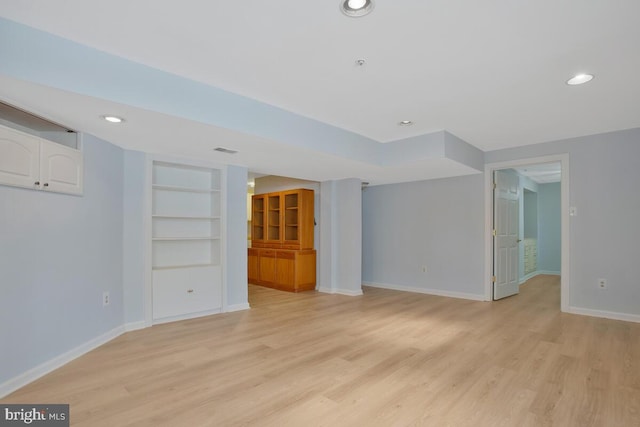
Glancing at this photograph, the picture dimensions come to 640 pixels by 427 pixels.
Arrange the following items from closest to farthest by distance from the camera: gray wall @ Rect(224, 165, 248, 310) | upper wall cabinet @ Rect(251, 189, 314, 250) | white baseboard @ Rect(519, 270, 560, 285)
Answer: gray wall @ Rect(224, 165, 248, 310) < upper wall cabinet @ Rect(251, 189, 314, 250) < white baseboard @ Rect(519, 270, 560, 285)

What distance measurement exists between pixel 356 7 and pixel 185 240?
370cm

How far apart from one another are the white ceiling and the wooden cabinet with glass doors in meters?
2.68

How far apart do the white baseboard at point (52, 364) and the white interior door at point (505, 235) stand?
17.5 feet

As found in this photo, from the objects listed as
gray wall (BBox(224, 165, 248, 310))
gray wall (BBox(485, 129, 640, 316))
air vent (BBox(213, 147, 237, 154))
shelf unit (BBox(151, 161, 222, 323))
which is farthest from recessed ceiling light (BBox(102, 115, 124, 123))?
gray wall (BBox(485, 129, 640, 316))

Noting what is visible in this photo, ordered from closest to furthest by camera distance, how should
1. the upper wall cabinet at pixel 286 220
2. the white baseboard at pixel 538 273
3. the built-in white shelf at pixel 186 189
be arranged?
the built-in white shelf at pixel 186 189, the upper wall cabinet at pixel 286 220, the white baseboard at pixel 538 273

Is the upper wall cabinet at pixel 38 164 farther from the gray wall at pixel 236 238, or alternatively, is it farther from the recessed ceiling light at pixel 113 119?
the gray wall at pixel 236 238

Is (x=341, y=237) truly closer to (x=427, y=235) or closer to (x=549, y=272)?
(x=427, y=235)

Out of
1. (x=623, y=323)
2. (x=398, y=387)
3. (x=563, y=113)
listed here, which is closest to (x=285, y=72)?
(x=398, y=387)

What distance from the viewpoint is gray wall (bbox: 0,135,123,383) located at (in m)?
2.34

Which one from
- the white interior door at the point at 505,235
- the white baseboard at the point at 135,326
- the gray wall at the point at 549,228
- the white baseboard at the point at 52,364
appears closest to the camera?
the white baseboard at the point at 52,364

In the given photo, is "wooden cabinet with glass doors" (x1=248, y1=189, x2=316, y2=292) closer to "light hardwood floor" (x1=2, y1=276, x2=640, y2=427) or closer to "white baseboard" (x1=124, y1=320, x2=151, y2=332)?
"light hardwood floor" (x1=2, y1=276, x2=640, y2=427)

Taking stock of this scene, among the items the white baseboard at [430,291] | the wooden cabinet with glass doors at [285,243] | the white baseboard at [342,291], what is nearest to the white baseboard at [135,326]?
the wooden cabinet with glass doors at [285,243]

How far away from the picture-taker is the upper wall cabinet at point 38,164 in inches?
90.4

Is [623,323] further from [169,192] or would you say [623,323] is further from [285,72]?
[169,192]
